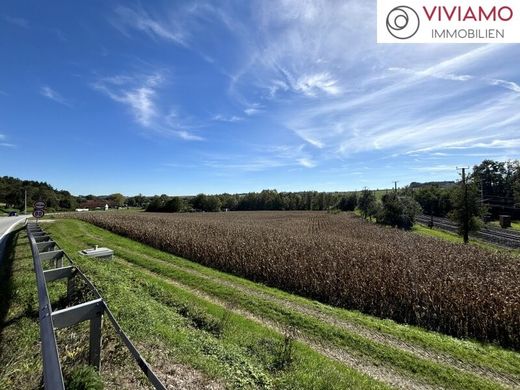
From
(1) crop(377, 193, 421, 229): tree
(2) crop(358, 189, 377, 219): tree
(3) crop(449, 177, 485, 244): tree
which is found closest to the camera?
(3) crop(449, 177, 485, 244): tree

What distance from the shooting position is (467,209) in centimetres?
2788

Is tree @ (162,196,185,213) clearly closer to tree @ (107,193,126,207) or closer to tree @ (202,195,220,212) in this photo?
tree @ (202,195,220,212)

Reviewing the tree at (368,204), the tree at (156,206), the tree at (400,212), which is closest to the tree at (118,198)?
the tree at (156,206)

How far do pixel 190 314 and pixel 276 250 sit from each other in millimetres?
8709

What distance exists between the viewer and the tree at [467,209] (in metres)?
28.0

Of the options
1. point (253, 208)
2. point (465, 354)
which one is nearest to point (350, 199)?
point (253, 208)

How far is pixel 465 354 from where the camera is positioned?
7.04 m

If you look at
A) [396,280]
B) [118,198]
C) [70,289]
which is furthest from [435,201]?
[118,198]

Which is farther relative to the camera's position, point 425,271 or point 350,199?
point 350,199

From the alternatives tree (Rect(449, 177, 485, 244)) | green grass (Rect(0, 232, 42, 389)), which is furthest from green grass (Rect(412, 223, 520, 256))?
green grass (Rect(0, 232, 42, 389))

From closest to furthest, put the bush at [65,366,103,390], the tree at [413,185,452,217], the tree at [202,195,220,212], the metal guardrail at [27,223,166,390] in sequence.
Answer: the metal guardrail at [27,223,166,390] → the bush at [65,366,103,390] → the tree at [413,185,452,217] → the tree at [202,195,220,212]

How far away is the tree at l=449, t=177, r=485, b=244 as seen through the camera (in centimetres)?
2800

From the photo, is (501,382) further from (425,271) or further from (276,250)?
(276,250)

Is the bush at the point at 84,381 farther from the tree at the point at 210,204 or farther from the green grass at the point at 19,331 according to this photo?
the tree at the point at 210,204
